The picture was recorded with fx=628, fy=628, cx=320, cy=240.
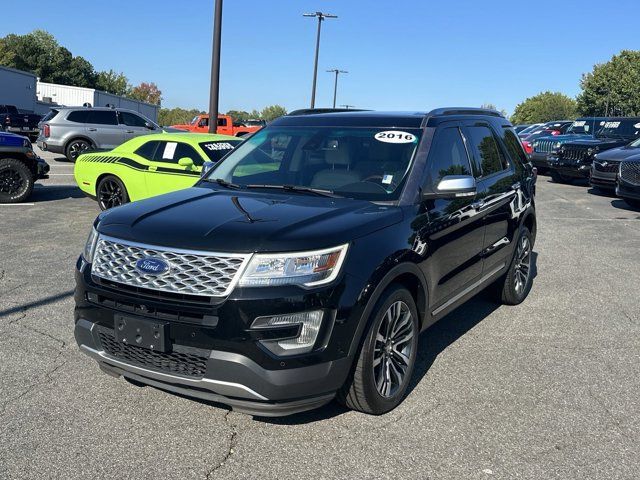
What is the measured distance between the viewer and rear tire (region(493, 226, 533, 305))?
230 inches

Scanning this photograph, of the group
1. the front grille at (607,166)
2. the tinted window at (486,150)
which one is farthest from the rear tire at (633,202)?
the tinted window at (486,150)

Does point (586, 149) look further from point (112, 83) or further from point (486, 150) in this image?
point (112, 83)

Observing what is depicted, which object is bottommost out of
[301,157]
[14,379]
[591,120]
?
[14,379]

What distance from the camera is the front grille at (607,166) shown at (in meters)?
14.6

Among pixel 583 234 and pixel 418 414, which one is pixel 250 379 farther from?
pixel 583 234

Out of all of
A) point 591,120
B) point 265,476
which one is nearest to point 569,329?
point 265,476

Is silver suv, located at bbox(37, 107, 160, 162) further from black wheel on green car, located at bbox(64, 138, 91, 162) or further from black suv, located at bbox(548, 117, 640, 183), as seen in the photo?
black suv, located at bbox(548, 117, 640, 183)

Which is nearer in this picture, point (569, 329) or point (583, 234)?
point (569, 329)

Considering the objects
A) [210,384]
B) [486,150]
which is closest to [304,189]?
[210,384]

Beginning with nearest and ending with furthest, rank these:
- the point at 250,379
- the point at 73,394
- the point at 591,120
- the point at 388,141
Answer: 1. the point at 250,379
2. the point at 73,394
3. the point at 388,141
4. the point at 591,120

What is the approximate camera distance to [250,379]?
3.01 metres

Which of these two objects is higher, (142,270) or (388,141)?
(388,141)

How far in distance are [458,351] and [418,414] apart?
1.17m

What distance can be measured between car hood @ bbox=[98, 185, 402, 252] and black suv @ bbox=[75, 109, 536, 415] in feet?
0.03
